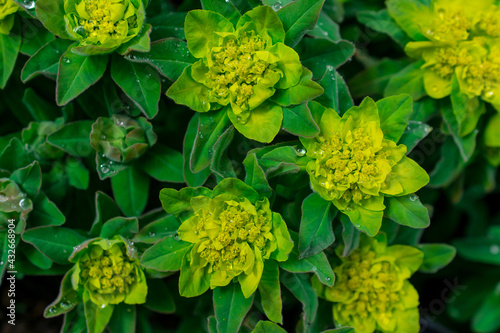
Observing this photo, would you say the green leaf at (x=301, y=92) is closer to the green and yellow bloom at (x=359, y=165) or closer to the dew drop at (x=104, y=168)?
the green and yellow bloom at (x=359, y=165)

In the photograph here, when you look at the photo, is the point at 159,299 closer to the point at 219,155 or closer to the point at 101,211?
the point at 101,211

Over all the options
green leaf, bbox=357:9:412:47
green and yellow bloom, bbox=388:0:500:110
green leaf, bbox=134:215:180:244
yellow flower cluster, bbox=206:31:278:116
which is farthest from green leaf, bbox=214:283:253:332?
green leaf, bbox=357:9:412:47

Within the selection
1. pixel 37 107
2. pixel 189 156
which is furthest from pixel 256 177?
pixel 37 107

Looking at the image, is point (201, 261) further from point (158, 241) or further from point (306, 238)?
point (306, 238)

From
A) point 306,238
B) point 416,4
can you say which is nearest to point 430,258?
point 306,238

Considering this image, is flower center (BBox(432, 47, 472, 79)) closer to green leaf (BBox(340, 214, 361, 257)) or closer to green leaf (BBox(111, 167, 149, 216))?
green leaf (BBox(340, 214, 361, 257))
